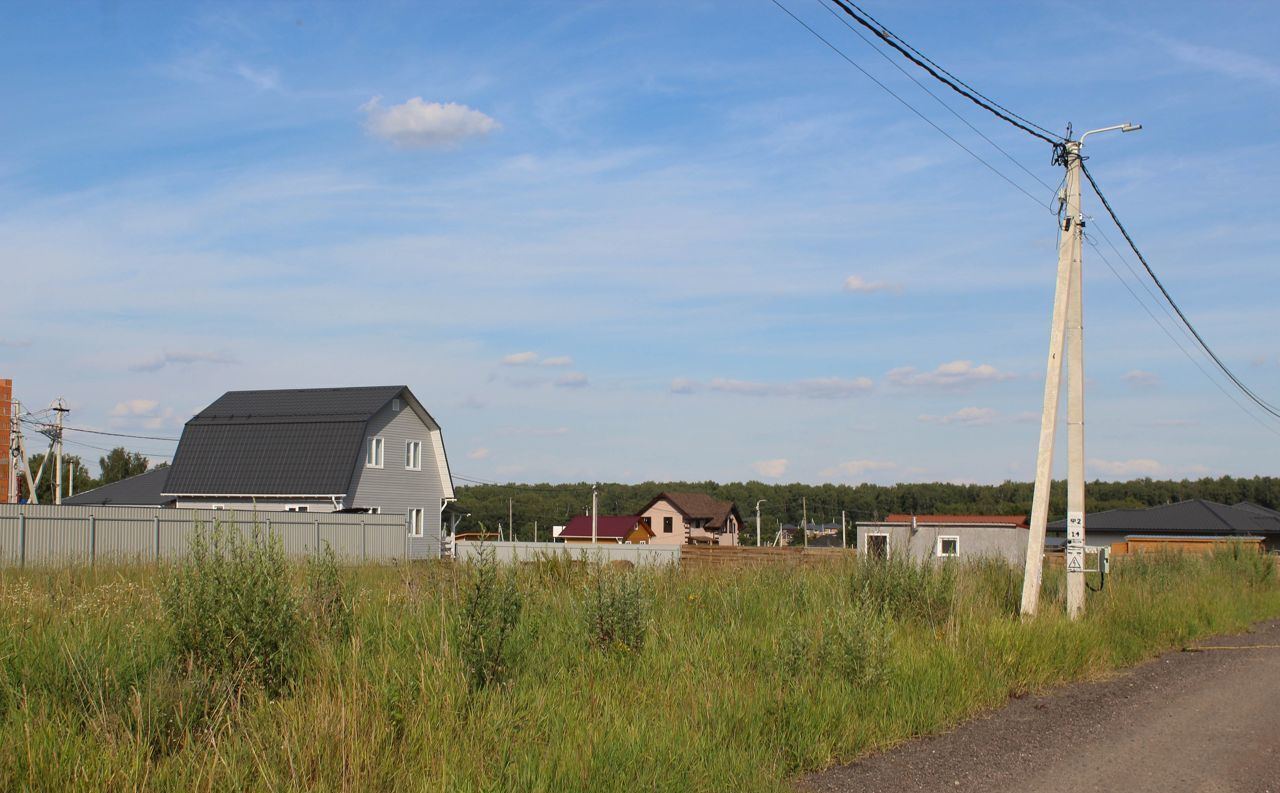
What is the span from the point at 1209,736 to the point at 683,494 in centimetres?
8790

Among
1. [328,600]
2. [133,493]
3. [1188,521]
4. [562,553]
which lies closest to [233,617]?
[328,600]

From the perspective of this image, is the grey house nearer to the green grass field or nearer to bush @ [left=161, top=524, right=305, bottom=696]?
the green grass field

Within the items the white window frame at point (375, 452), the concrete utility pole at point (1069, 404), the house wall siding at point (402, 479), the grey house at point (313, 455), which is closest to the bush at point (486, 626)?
the concrete utility pole at point (1069, 404)

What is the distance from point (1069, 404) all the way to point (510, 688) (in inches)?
409

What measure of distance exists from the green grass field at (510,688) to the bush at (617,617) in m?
0.02

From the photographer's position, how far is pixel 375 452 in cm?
4066

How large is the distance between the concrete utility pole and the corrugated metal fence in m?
13.2

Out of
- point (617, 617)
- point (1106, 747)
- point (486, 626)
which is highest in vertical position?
point (486, 626)

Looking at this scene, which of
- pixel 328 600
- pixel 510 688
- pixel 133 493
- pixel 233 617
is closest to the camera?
pixel 233 617

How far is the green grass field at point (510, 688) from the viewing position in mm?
5469

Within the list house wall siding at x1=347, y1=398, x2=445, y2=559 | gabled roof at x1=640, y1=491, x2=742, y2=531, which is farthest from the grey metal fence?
gabled roof at x1=640, y1=491, x2=742, y2=531

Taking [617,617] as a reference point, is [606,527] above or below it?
below

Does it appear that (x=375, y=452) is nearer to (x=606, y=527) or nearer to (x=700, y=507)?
(x=606, y=527)

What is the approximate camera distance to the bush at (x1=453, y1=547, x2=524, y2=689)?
7566mm
